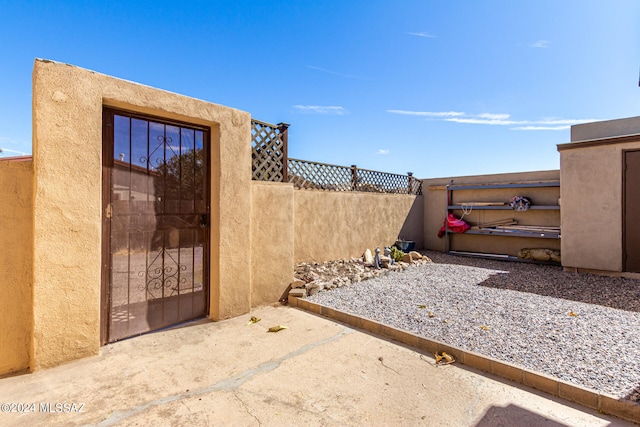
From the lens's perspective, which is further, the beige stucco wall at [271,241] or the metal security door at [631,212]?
the metal security door at [631,212]

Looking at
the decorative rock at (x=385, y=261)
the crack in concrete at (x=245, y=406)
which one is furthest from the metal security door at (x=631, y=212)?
the crack in concrete at (x=245, y=406)

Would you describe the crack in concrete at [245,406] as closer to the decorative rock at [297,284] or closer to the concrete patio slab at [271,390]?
the concrete patio slab at [271,390]

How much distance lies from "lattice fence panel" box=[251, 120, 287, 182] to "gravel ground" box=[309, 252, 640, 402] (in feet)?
7.03

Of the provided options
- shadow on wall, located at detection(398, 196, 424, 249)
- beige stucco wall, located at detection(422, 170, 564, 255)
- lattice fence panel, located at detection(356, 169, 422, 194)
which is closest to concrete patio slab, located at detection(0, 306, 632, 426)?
lattice fence panel, located at detection(356, 169, 422, 194)

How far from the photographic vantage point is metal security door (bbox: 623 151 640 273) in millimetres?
5391

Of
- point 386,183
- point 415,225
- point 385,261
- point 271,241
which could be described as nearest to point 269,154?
point 271,241

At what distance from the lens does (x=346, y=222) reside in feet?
23.3

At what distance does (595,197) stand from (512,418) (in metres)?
6.33

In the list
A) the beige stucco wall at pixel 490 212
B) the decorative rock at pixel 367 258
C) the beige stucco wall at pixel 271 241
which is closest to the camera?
the beige stucco wall at pixel 271 241

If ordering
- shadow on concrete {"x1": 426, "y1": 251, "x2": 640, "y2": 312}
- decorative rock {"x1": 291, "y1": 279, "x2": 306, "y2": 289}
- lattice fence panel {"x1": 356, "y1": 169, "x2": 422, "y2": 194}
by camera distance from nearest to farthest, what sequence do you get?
shadow on concrete {"x1": 426, "y1": 251, "x2": 640, "y2": 312}, decorative rock {"x1": 291, "y1": 279, "x2": 306, "y2": 289}, lattice fence panel {"x1": 356, "y1": 169, "x2": 422, "y2": 194}

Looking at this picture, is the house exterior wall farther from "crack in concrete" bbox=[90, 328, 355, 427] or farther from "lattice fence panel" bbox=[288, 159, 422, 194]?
"crack in concrete" bbox=[90, 328, 355, 427]

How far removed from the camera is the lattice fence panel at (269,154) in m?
4.23

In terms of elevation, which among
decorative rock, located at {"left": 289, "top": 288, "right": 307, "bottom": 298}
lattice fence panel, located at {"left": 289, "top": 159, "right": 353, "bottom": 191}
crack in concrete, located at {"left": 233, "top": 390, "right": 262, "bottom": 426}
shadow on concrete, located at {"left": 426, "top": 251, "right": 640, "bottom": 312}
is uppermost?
lattice fence panel, located at {"left": 289, "top": 159, "right": 353, "bottom": 191}

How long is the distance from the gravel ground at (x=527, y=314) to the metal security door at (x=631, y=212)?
0.52 metres
